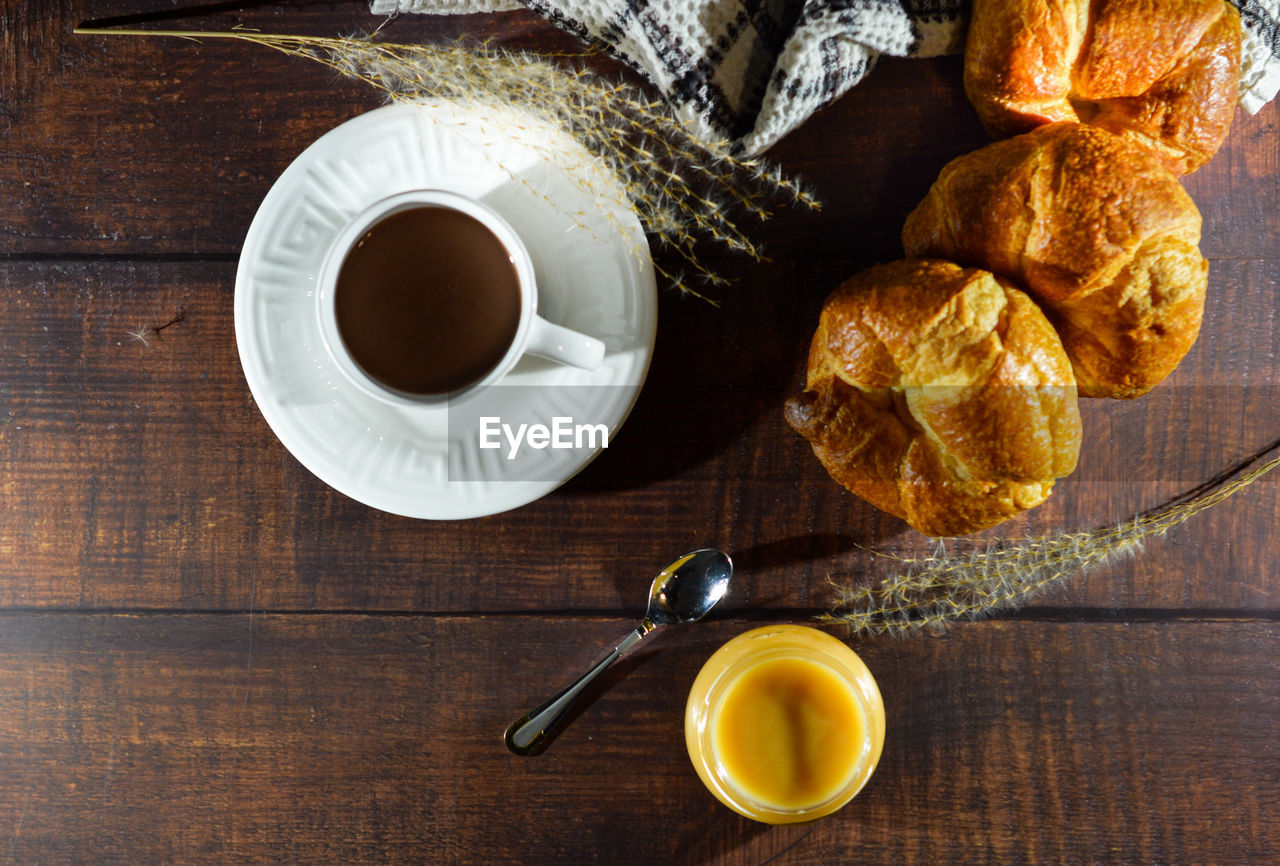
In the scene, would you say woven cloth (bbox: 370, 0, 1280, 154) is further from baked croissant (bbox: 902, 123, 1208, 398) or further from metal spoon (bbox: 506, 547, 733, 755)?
metal spoon (bbox: 506, 547, 733, 755)

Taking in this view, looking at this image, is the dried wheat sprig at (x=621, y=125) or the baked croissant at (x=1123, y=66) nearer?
the baked croissant at (x=1123, y=66)

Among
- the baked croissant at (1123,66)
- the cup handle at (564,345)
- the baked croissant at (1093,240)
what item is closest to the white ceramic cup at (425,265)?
the cup handle at (564,345)

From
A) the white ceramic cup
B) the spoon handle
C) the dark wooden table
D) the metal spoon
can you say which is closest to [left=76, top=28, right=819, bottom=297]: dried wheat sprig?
the dark wooden table

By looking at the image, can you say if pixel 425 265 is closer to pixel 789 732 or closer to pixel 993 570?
pixel 789 732

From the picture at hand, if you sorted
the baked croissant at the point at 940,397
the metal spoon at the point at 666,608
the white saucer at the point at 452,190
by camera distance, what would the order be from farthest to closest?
the metal spoon at the point at 666,608, the white saucer at the point at 452,190, the baked croissant at the point at 940,397

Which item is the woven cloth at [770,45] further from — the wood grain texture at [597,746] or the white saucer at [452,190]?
the wood grain texture at [597,746]

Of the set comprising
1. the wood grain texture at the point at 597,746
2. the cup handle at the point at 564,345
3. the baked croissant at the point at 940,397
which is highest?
the baked croissant at the point at 940,397
